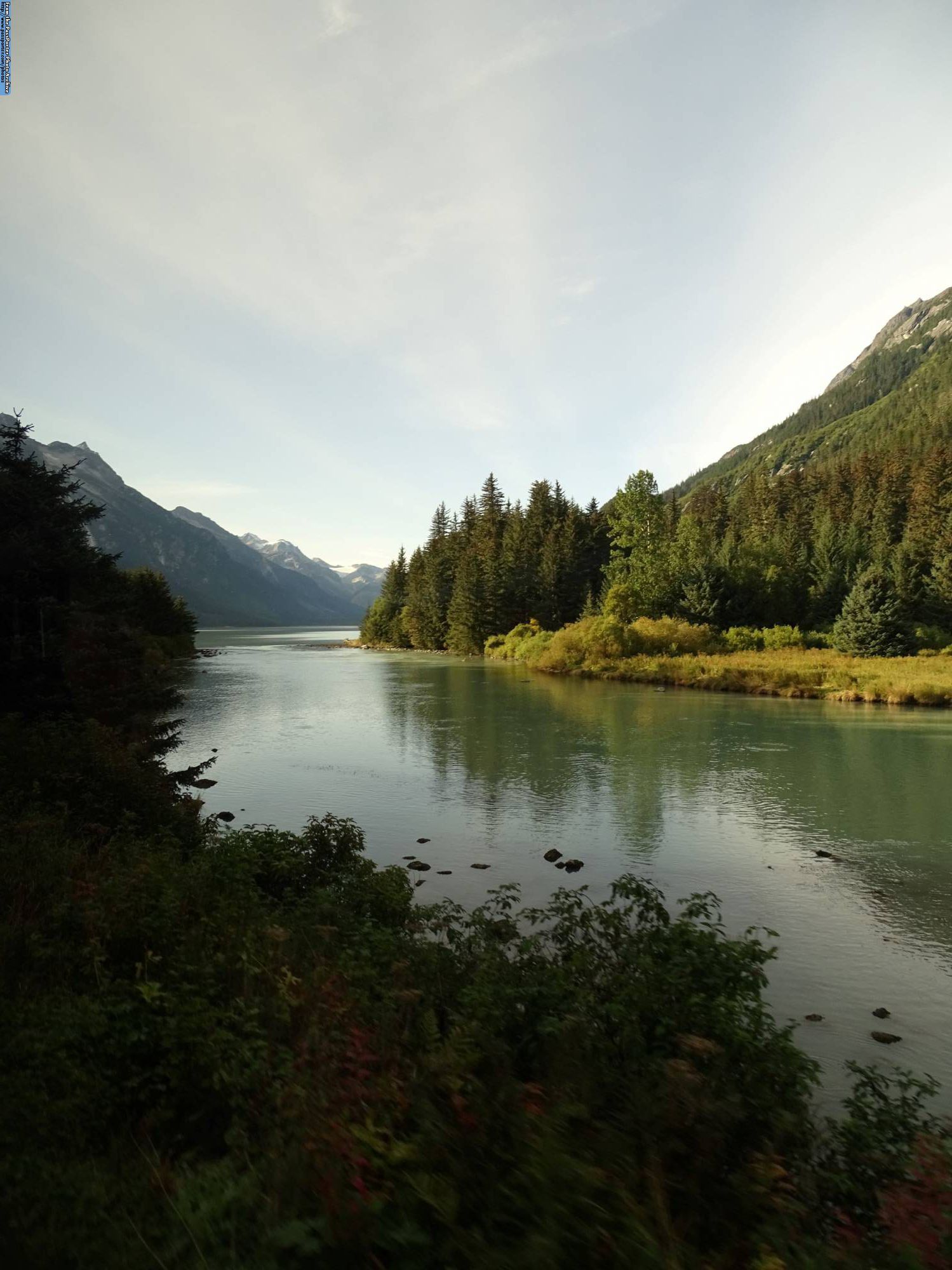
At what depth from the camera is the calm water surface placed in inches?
436

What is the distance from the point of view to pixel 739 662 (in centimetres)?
5553

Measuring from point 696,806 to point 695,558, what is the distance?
67759mm

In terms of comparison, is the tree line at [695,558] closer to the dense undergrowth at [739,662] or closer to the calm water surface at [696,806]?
the dense undergrowth at [739,662]

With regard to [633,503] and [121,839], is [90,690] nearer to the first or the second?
[121,839]

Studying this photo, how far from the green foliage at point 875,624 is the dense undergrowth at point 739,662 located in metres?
1.96

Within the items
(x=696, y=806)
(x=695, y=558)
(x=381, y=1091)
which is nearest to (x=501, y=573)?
(x=695, y=558)

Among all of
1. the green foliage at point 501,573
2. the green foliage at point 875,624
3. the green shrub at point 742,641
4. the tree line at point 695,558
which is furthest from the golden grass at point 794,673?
the green foliage at point 501,573

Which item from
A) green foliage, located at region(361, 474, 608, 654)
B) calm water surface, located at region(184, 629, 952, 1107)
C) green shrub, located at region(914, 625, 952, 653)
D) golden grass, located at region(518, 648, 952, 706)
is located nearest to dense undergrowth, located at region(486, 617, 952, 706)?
golden grass, located at region(518, 648, 952, 706)

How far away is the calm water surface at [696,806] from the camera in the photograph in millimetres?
11062

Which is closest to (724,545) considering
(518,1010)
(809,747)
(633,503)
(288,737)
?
(633,503)

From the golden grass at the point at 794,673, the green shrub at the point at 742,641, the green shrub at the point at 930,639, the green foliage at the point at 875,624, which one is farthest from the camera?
the green shrub at the point at 742,641

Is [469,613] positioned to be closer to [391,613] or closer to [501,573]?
[501,573]

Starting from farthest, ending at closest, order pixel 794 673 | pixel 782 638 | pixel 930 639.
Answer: pixel 782 638
pixel 930 639
pixel 794 673

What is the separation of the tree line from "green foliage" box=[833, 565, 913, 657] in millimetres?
331
